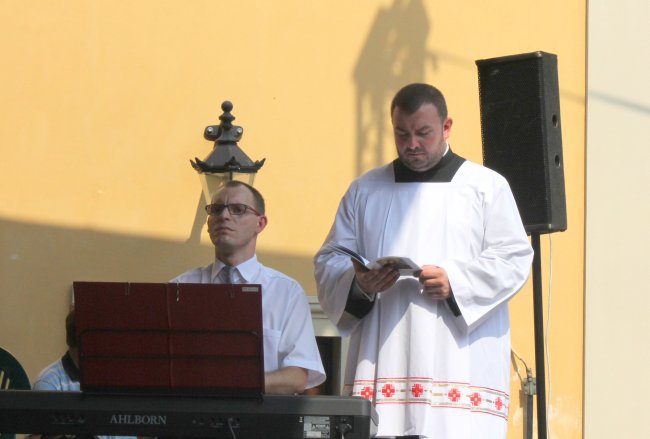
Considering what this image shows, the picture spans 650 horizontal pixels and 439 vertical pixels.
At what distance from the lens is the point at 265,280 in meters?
Result: 5.55

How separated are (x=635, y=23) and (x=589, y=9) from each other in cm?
38

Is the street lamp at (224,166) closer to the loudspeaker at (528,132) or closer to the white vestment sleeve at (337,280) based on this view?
the loudspeaker at (528,132)

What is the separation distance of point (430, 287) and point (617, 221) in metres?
4.71

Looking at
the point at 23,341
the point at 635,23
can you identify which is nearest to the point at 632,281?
the point at 635,23

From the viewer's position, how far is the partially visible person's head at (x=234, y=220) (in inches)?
216

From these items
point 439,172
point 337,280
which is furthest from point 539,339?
point 337,280

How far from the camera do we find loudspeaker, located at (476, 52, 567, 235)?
23.6ft

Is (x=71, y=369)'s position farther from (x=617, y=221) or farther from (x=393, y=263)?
(x=617, y=221)

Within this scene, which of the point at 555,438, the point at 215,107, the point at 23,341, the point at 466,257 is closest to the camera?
the point at 466,257

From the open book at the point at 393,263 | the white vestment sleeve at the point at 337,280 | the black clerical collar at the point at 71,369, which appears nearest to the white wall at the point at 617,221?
the white vestment sleeve at the point at 337,280

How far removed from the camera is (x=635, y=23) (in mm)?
9797

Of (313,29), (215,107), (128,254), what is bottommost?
(128,254)

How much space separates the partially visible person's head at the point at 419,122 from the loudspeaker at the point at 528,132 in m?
1.76

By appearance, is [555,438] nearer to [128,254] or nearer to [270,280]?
[128,254]
